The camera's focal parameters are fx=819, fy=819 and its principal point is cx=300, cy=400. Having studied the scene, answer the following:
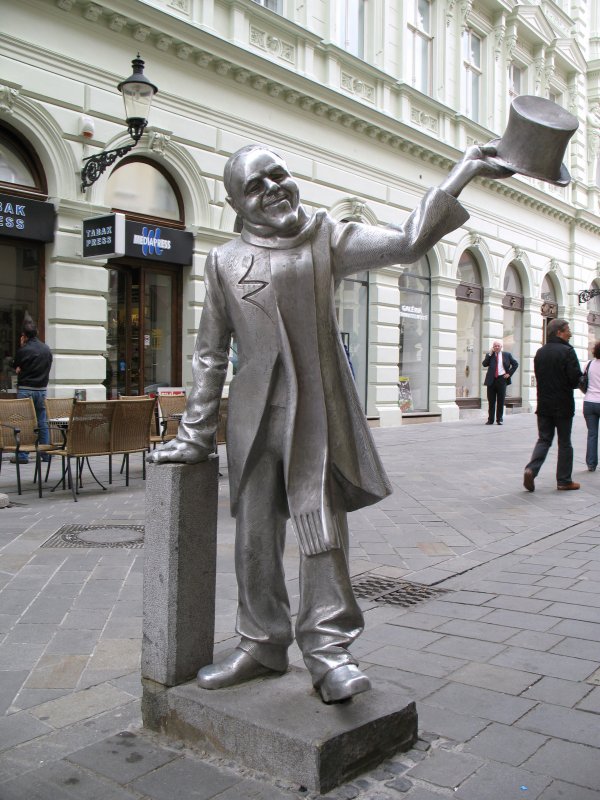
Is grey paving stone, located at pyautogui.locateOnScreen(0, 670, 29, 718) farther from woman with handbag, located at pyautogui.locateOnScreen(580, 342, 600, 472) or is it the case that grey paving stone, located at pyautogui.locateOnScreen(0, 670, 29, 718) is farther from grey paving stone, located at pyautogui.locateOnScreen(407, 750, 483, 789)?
woman with handbag, located at pyautogui.locateOnScreen(580, 342, 600, 472)

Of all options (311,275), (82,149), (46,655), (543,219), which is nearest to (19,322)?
(82,149)

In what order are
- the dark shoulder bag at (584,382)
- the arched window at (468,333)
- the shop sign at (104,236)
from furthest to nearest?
the arched window at (468,333), the shop sign at (104,236), the dark shoulder bag at (584,382)

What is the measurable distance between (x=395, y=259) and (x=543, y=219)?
2308 cm

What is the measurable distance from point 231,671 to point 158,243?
1041cm

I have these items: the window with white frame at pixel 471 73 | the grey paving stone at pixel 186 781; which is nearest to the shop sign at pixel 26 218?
the grey paving stone at pixel 186 781

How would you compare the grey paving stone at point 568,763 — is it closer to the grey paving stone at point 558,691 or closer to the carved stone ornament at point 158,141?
the grey paving stone at point 558,691

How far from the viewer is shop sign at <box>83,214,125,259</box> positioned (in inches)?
425

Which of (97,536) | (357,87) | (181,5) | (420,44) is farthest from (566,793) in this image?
(420,44)

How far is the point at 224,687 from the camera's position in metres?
2.84

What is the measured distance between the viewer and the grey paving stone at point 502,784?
7.94 feet

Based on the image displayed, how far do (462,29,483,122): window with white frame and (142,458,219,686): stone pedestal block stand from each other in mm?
19654

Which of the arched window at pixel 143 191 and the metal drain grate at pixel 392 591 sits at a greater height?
the arched window at pixel 143 191

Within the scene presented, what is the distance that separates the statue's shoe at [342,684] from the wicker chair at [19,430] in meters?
5.95

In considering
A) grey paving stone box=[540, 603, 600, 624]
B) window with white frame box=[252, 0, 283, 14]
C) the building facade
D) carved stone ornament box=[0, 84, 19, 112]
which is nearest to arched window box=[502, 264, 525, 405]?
the building facade
